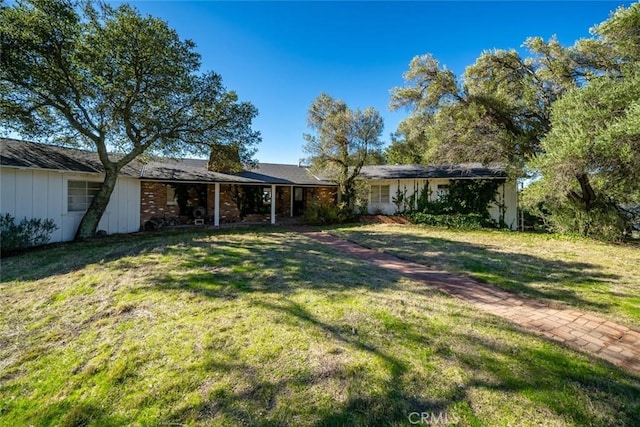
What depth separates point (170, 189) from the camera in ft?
45.8

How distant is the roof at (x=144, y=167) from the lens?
902 centimetres

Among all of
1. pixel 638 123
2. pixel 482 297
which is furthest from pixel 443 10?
pixel 482 297

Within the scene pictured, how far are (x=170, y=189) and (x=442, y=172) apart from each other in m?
Answer: 14.3

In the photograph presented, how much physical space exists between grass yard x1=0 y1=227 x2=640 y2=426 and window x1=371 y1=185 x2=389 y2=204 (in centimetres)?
1265

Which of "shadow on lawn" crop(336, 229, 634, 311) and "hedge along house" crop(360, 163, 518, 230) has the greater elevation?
"hedge along house" crop(360, 163, 518, 230)

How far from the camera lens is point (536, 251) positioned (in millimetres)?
8555

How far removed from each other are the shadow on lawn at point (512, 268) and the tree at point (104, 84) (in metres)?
7.81

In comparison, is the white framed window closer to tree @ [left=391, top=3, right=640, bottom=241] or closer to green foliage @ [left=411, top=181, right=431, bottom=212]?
tree @ [left=391, top=3, right=640, bottom=241]

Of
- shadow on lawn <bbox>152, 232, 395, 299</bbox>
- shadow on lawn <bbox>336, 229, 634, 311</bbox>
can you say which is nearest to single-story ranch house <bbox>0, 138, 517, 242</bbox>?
shadow on lawn <bbox>152, 232, 395, 299</bbox>

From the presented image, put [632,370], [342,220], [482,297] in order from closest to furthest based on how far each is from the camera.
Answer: [632,370]
[482,297]
[342,220]

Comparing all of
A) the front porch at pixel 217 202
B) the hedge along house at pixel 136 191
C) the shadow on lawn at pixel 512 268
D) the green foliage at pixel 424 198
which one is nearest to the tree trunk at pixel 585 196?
the shadow on lawn at pixel 512 268

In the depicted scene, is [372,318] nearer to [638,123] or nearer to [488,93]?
[638,123]

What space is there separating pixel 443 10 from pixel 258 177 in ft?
35.9

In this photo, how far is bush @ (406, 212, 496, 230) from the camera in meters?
14.2
